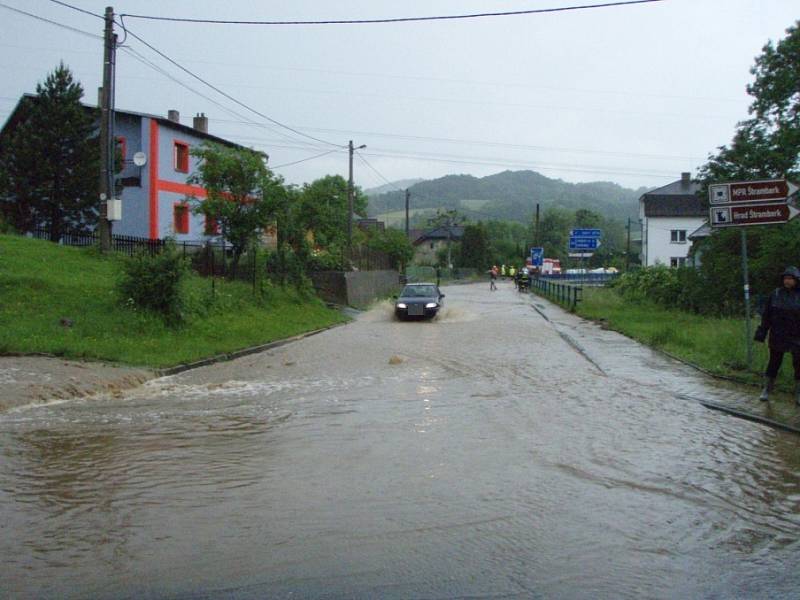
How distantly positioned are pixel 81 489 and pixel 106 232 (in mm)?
17627

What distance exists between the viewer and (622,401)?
37.7 feet

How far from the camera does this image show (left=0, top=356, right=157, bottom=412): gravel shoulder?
35.5ft

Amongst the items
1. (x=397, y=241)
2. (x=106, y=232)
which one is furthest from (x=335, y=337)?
(x=397, y=241)

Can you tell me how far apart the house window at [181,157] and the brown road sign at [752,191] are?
30884 millimetres

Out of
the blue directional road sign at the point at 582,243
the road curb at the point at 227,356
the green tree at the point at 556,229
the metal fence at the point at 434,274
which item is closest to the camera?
the road curb at the point at 227,356

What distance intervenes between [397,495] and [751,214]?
8.62 meters

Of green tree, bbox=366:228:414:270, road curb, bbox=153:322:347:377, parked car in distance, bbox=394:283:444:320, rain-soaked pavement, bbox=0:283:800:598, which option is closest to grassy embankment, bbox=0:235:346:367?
road curb, bbox=153:322:347:377

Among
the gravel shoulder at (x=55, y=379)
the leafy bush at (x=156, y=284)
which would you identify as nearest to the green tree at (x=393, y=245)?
the leafy bush at (x=156, y=284)

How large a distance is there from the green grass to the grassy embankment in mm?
9442

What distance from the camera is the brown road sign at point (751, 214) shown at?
12.4m

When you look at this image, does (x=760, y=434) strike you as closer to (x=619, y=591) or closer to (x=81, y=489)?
(x=619, y=591)

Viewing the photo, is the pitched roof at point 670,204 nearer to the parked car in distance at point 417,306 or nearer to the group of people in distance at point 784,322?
the parked car in distance at point 417,306

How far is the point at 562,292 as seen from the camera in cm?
3962

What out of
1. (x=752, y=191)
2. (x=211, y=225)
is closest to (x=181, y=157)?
(x=211, y=225)
